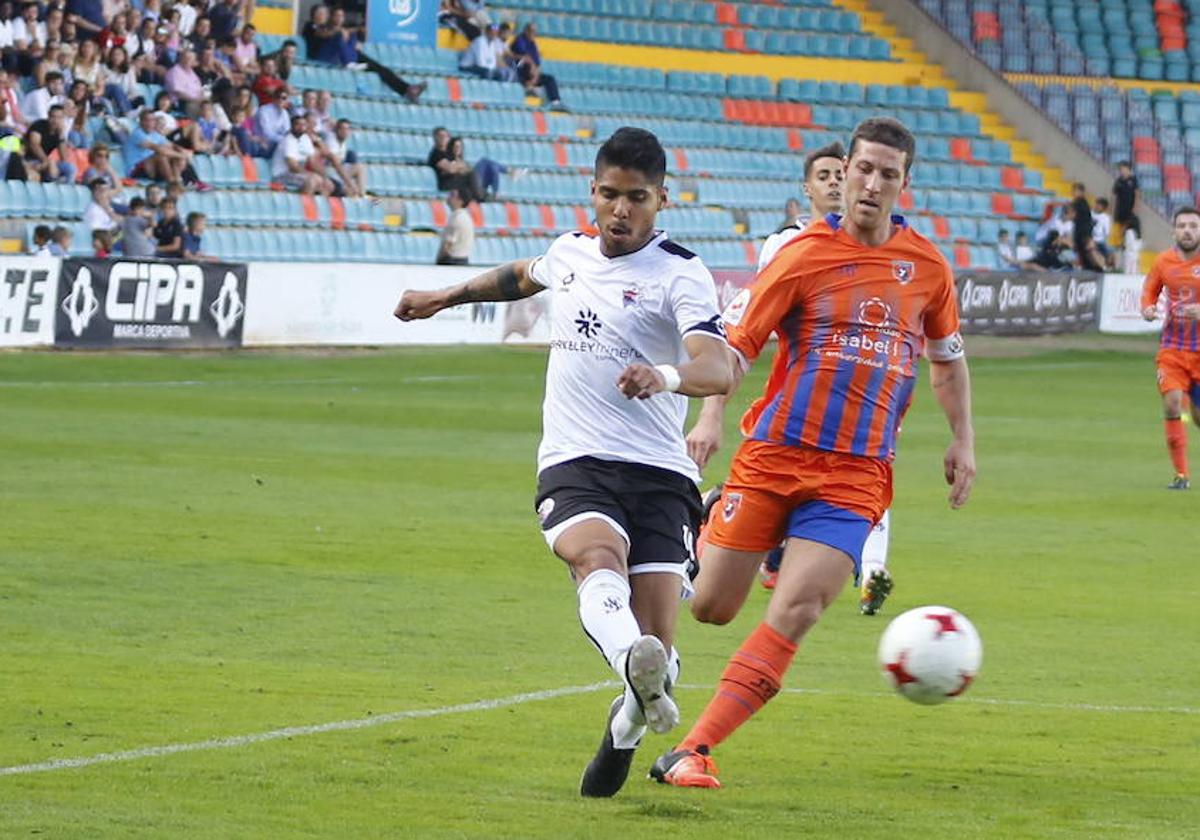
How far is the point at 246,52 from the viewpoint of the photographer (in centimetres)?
3206

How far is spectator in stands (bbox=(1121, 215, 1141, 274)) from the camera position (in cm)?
4356

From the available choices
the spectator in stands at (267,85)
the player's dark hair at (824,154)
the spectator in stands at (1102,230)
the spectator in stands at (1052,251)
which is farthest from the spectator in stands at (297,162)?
the player's dark hair at (824,154)

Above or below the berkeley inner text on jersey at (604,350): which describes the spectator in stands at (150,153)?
below

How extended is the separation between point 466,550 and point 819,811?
22.0ft

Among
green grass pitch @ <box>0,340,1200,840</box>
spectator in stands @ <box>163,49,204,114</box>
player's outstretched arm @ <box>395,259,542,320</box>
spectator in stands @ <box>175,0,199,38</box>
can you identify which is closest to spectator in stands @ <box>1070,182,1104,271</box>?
spectator in stands @ <box>175,0,199,38</box>

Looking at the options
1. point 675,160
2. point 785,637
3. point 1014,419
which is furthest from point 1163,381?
point 675,160

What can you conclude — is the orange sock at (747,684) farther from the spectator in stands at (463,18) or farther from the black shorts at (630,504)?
the spectator in stands at (463,18)

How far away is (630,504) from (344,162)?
26.7 meters

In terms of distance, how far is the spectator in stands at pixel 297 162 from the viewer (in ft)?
105

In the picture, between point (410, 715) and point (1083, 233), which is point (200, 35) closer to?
point (1083, 233)

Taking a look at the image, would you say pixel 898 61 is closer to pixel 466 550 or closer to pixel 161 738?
pixel 466 550

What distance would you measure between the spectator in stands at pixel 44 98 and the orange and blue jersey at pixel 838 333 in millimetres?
21571

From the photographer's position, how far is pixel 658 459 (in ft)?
23.5

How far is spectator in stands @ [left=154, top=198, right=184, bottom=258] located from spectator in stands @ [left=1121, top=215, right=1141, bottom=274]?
21726mm
